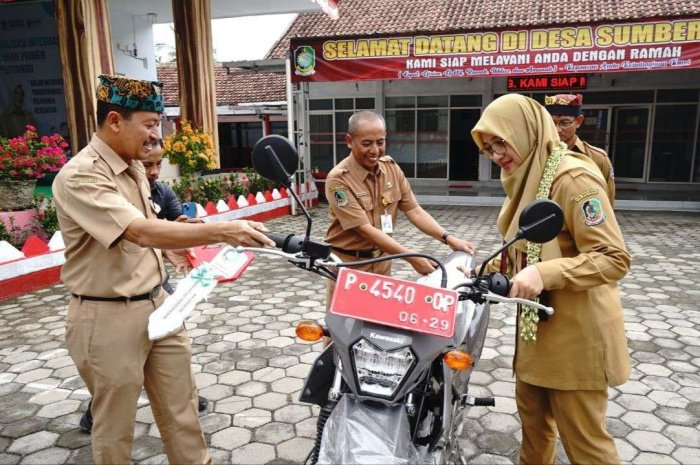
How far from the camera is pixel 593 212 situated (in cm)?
171

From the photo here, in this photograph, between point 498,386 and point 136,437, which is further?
point 498,386

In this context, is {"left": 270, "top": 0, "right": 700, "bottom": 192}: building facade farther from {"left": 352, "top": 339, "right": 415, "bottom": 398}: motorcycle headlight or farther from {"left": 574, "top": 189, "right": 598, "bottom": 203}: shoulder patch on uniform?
A: {"left": 352, "top": 339, "right": 415, "bottom": 398}: motorcycle headlight

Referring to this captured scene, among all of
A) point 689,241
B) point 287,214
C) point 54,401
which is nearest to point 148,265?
point 54,401

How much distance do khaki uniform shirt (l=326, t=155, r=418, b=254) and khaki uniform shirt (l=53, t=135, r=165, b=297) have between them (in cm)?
111

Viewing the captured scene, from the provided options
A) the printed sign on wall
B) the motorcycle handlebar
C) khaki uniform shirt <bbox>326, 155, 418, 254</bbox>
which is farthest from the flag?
the motorcycle handlebar

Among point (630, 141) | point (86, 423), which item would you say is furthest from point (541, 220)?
point (630, 141)

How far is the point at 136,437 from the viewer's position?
2887mm

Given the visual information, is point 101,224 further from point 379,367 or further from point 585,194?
point 585,194

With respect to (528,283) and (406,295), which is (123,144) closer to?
(406,295)

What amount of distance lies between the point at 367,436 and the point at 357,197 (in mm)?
1597

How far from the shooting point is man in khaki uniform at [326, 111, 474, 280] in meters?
2.84

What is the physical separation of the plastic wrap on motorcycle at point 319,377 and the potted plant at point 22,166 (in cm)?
549

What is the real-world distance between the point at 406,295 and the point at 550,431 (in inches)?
40.5

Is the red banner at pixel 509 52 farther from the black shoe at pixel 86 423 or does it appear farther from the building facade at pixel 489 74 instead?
the black shoe at pixel 86 423
